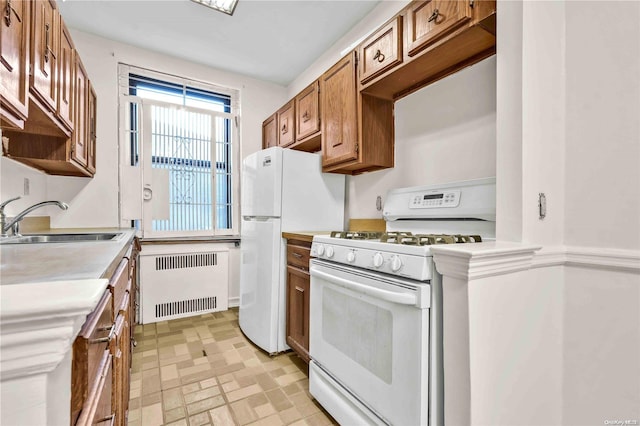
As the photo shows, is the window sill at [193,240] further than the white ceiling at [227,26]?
Yes

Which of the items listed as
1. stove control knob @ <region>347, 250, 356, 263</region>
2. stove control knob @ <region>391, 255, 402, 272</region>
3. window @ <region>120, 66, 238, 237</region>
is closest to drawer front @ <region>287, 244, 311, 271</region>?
stove control knob @ <region>347, 250, 356, 263</region>

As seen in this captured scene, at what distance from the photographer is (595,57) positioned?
121 cm

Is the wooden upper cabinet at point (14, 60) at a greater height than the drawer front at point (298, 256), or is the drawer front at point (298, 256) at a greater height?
the wooden upper cabinet at point (14, 60)

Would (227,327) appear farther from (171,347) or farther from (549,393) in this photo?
(549,393)

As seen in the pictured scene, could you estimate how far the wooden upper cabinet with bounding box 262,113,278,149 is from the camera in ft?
10.3

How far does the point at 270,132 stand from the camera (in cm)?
328

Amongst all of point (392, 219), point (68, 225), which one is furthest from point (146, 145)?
point (392, 219)

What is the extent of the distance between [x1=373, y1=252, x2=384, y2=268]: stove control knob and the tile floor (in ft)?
2.98

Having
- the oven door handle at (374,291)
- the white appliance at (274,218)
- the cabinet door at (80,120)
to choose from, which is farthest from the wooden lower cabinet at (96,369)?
the cabinet door at (80,120)

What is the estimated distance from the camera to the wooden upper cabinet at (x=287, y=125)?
2777 millimetres

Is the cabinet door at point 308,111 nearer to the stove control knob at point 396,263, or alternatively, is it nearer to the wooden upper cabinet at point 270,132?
the wooden upper cabinet at point 270,132

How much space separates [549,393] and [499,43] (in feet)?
4.81

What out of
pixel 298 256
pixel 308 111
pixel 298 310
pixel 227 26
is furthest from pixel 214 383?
pixel 227 26

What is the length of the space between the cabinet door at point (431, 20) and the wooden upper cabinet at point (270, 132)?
5.90 ft
